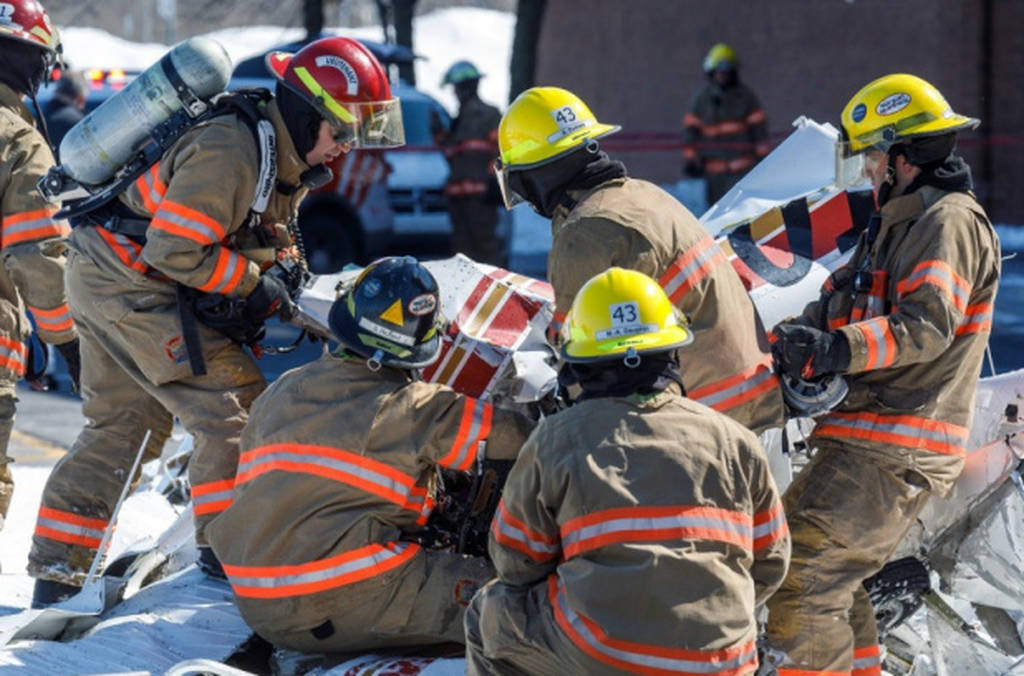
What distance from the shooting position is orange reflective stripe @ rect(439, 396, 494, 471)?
438cm

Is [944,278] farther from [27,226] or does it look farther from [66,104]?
[66,104]

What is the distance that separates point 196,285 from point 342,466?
3.80 ft

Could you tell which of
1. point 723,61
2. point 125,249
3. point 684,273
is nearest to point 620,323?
point 684,273

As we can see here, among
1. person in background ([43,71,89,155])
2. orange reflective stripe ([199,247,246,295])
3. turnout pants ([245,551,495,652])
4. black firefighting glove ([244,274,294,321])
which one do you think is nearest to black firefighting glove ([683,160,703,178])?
person in background ([43,71,89,155])

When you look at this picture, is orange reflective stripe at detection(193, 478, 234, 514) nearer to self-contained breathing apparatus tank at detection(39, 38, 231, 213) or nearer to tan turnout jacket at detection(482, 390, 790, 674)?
self-contained breathing apparatus tank at detection(39, 38, 231, 213)

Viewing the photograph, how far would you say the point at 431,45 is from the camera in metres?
39.4

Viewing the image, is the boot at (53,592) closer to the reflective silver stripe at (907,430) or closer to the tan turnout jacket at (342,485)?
the tan turnout jacket at (342,485)

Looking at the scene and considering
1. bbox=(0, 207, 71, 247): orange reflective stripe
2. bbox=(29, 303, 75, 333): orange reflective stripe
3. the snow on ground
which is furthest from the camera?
the snow on ground

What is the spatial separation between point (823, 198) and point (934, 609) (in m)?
1.43

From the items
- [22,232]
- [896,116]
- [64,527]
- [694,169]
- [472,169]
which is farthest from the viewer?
[694,169]

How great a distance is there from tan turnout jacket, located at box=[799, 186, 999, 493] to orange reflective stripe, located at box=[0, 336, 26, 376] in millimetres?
2907

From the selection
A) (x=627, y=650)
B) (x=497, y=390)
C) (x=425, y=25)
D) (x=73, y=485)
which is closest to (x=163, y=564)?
(x=73, y=485)

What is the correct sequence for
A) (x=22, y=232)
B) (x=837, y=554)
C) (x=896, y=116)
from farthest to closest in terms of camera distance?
1. (x=22, y=232)
2. (x=896, y=116)
3. (x=837, y=554)

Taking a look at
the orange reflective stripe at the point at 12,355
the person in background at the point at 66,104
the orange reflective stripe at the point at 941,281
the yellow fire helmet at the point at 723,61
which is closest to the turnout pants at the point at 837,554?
the orange reflective stripe at the point at 941,281
